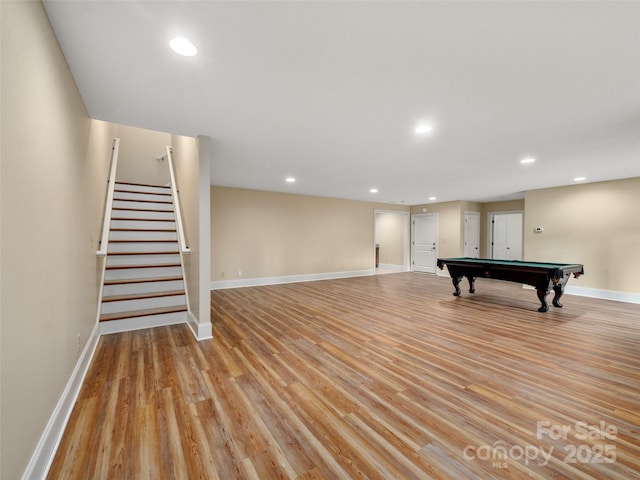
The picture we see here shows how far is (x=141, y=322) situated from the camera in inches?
145

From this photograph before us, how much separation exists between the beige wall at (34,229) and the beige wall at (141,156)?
4.73 meters

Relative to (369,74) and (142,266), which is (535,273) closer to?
(369,74)

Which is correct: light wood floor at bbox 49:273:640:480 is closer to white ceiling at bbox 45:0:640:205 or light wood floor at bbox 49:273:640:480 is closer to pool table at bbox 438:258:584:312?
pool table at bbox 438:258:584:312

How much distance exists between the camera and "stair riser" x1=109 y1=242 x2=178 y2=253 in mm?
4309

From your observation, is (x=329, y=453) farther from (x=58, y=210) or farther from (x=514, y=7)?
(x=514, y=7)

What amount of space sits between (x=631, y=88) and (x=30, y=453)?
4546 millimetres

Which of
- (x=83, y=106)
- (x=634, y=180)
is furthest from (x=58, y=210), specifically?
(x=634, y=180)

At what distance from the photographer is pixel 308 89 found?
7.55ft

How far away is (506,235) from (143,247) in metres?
9.89

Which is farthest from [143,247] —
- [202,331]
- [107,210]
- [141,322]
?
[202,331]

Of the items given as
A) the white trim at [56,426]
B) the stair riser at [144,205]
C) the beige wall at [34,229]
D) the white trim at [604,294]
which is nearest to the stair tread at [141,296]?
the white trim at [56,426]

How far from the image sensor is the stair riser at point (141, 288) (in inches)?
150

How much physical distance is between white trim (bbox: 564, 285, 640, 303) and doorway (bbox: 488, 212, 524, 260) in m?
2.33

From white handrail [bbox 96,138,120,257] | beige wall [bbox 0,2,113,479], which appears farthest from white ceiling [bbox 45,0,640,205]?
white handrail [bbox 96,138,120,257]
